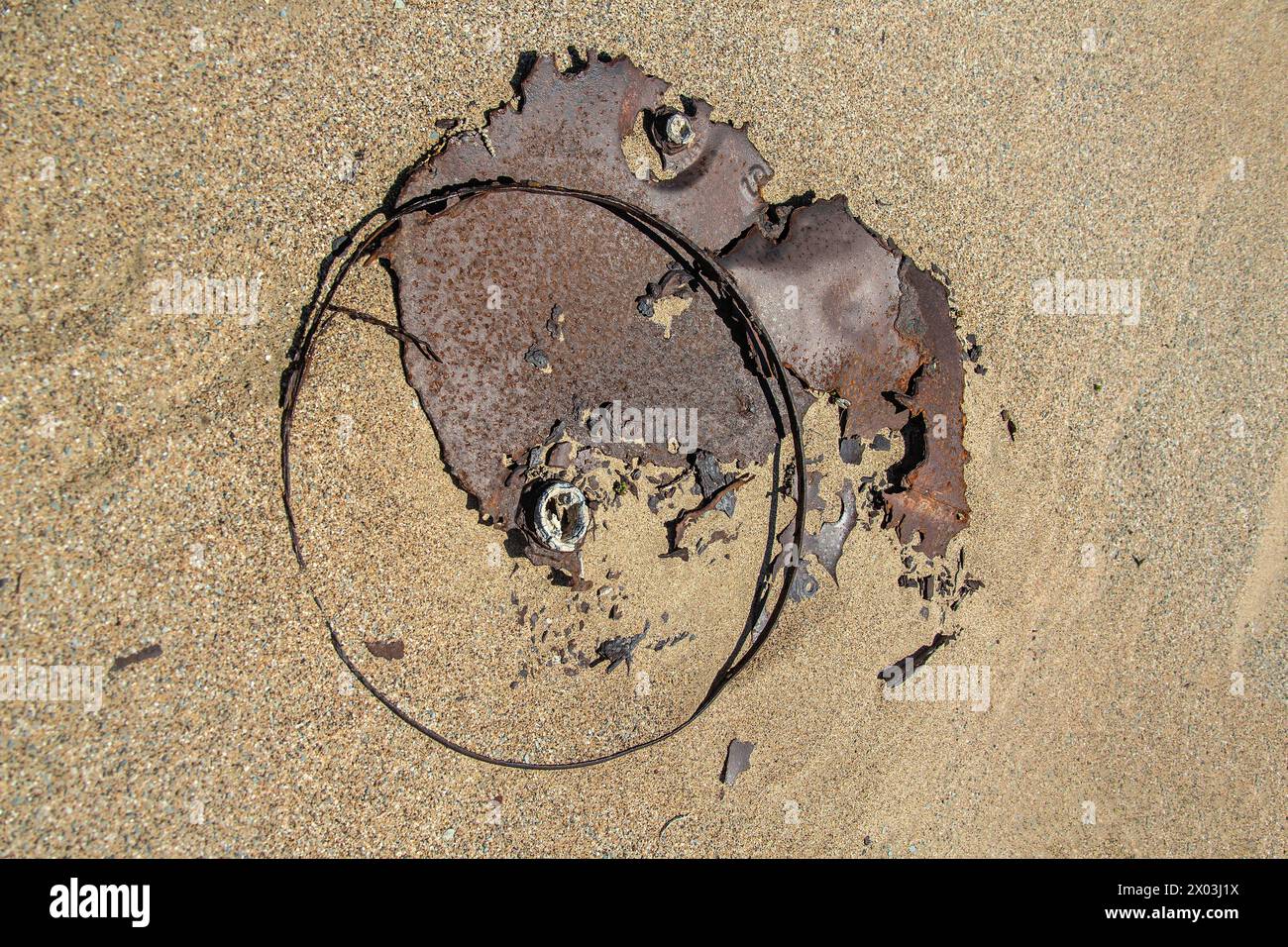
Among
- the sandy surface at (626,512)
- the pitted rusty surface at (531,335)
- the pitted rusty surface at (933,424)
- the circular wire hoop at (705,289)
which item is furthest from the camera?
the pitted rusty surface at (933,424)

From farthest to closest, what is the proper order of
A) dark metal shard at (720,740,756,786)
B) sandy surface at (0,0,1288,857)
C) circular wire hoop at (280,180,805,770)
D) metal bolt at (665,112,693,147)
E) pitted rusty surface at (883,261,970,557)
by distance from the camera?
1. pitted rusty surface at (883,261,970,557)
2. dark metal shard at (720,740,756,786)
3. metal bolt at (665,112,693,147)
4. circular wire hoop at (280,180,805,770)
5. sandy surface at (0,0,1288,857)

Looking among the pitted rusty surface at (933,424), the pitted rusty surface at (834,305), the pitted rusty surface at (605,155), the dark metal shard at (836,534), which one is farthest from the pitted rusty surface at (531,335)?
the pitted rusty surface at (933,424)

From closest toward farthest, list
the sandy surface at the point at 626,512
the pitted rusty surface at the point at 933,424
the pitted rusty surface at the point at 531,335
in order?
the sandy surface at the point at 626,512, the pitted rusty surface at the point at 531,335, the pitted rusty surface at the point at 933,424

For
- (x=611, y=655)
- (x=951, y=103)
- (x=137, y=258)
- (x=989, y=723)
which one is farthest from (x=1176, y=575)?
(x=137, y=258)

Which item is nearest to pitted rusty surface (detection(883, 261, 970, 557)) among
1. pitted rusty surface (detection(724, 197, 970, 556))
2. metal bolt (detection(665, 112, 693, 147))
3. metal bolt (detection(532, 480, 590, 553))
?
pitted rusty surface (detection(724, 197, 970, 556))

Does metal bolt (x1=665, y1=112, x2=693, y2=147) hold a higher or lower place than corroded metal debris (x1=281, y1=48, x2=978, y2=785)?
higher

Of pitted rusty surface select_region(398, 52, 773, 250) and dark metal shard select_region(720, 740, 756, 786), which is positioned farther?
dark metal shard select_region(720, 740, 756, 786)

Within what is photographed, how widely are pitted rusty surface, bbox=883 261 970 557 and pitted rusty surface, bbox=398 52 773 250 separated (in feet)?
2.76

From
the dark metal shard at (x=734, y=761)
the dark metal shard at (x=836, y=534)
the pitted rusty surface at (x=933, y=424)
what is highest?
the pitted rusty surface at (x=933, y=424)

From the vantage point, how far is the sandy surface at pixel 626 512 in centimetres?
238

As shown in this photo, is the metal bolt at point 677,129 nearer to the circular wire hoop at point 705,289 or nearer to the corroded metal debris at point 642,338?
the corroded metal debris at point 642,338

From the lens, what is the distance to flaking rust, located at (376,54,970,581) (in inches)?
105

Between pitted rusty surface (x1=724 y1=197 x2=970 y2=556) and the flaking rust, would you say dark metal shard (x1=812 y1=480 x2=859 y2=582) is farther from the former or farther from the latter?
pitted rusty surface (x1=724 y1=197 x2=970 y2=556)
